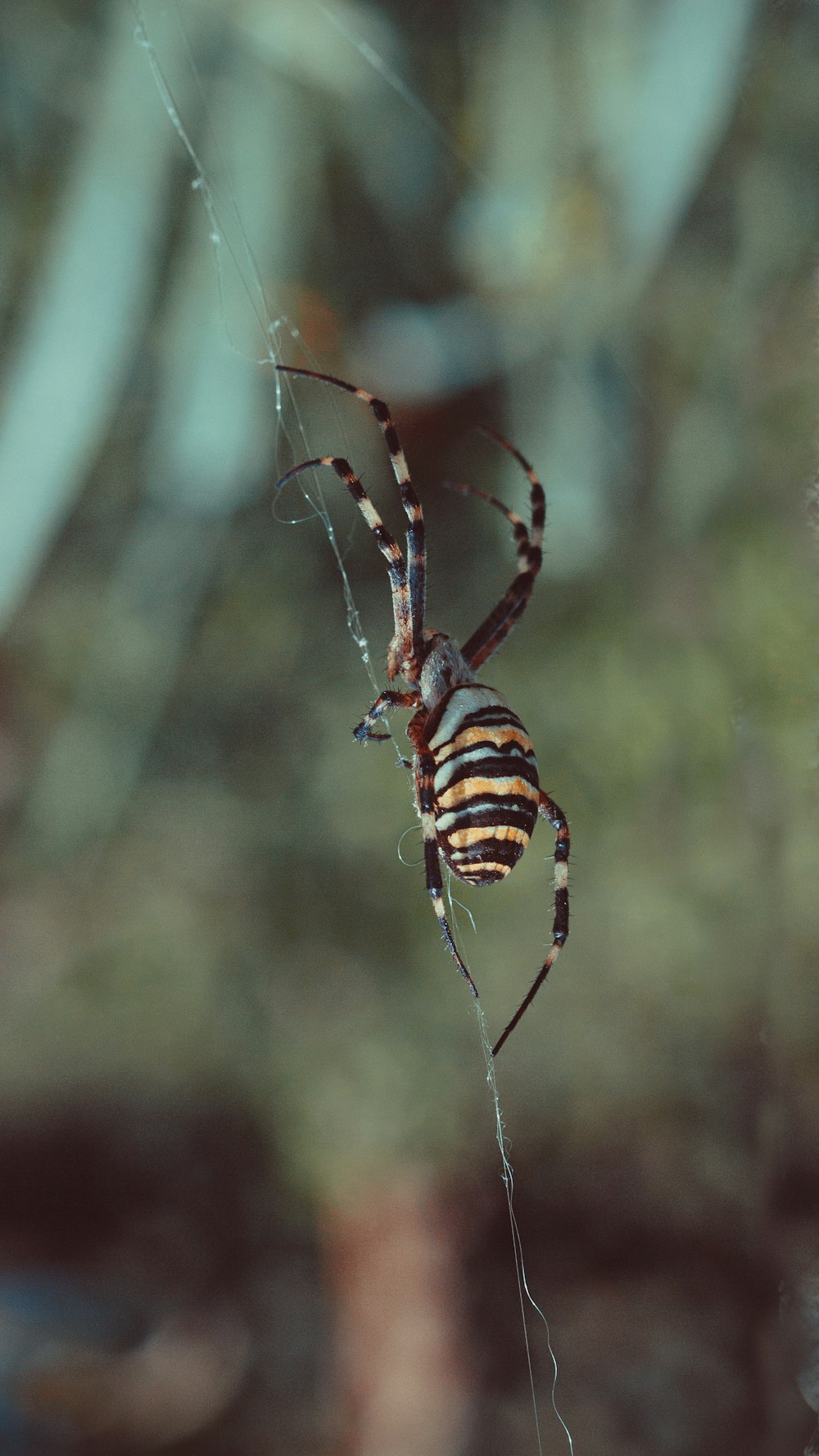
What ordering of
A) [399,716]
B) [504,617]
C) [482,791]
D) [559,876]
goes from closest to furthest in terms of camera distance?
[482,791] < [559,876] < [504,617] < [399,716]

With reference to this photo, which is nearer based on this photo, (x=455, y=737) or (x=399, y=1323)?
(x=455, y=737)

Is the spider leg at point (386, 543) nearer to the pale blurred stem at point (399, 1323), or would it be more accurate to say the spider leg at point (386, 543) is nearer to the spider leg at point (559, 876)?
the spider leg at point (559, 876)

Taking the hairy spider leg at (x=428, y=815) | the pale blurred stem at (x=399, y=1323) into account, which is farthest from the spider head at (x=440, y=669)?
the pale blurred stem at (x=399, y=1323)

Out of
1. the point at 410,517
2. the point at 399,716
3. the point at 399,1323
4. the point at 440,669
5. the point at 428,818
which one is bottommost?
the point at 399,1323

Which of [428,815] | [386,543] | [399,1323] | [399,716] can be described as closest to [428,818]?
[428,815]

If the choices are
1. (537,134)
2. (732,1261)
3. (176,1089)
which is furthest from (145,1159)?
(537,134)

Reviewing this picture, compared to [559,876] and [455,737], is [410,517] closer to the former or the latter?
[455,737]

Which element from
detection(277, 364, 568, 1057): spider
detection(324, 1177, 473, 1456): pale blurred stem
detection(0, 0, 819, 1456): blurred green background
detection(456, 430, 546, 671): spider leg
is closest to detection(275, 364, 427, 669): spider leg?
detection(277, 364, 568, 1057): spider

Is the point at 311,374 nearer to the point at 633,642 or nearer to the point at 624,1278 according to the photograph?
the point at 633,642
